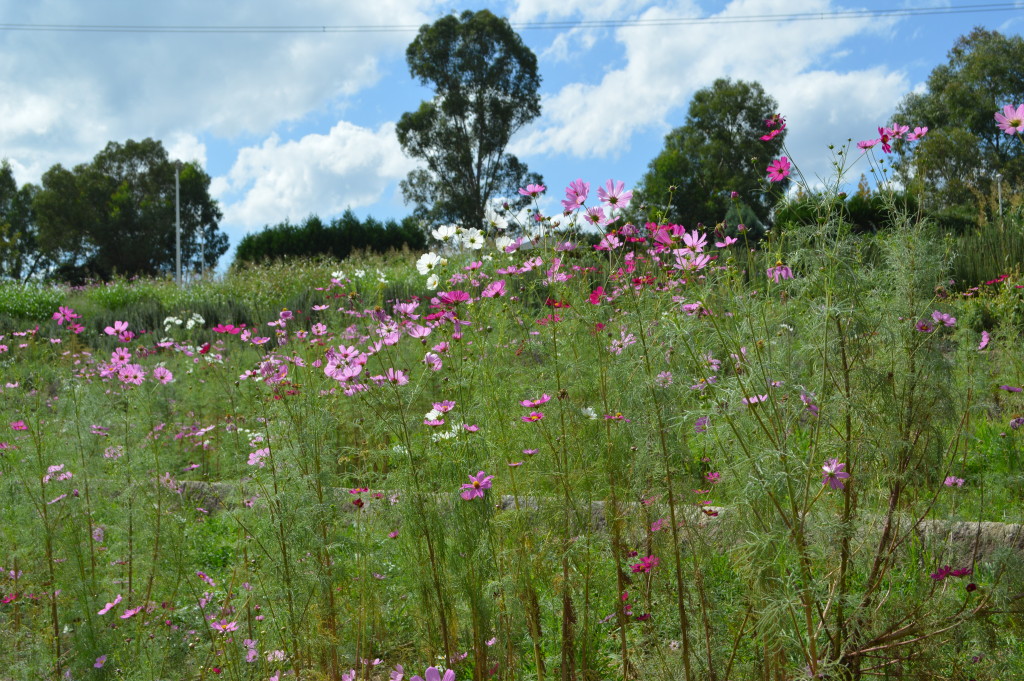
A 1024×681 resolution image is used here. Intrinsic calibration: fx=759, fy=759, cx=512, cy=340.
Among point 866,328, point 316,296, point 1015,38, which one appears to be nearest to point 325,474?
point 866,328

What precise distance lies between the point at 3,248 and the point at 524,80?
21.9 metres

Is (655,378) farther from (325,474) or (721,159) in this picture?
(721,159)

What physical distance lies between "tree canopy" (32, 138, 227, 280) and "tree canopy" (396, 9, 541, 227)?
13069 millimetres

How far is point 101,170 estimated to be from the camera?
3584 cm

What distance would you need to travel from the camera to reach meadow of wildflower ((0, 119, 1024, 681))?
5.85 ft

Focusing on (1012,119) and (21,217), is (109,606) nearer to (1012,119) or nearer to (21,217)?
(1012,119)

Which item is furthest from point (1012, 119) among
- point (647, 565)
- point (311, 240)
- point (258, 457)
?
point (311, 240)

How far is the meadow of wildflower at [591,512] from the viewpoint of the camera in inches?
70.2

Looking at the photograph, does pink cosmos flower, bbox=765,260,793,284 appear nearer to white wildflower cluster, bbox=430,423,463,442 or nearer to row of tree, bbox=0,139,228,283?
white wildflower cluster, bbox=430,423,463,442

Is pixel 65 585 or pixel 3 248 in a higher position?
pixel 3 248

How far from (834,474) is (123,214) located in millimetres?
38023

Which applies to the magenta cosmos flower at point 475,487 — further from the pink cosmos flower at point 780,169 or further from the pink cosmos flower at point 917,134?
the pink cosmos flower at point 917,134

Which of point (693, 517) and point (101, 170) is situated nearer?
point (693, 517)

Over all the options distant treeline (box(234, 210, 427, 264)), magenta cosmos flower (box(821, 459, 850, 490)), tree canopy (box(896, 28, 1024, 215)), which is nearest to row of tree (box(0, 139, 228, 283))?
distant treeline (box(234, 210, 427, 264))
